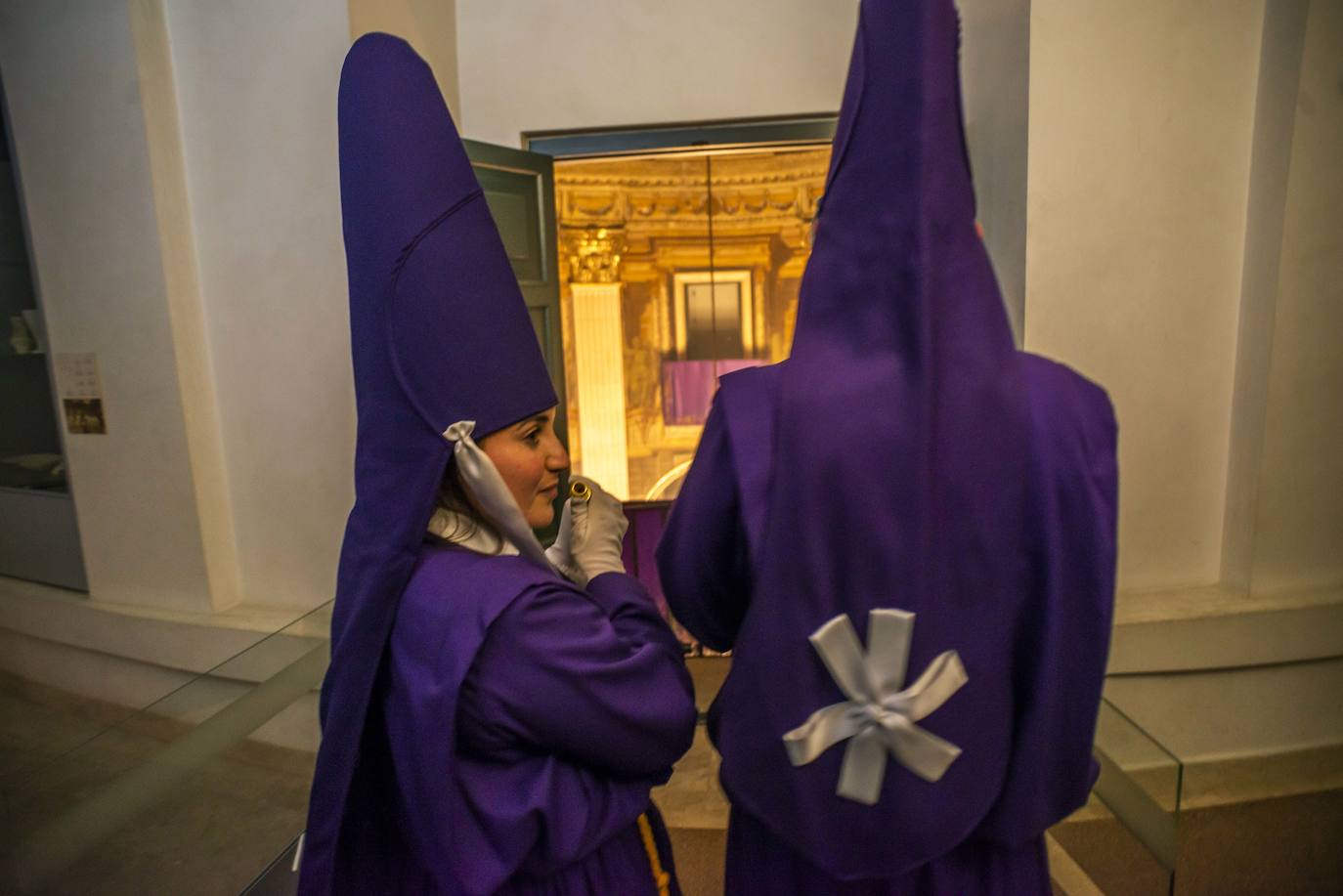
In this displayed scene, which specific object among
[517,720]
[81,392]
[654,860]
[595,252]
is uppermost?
[595,252]

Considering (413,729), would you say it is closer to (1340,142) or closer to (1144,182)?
(1144,182)

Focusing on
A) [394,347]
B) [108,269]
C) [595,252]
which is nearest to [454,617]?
[394,347]

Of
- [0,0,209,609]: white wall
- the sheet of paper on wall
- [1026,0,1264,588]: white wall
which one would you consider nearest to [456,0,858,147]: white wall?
[1026,0,1264,588]: white wall

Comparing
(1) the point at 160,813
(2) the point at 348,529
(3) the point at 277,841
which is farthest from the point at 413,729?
(3) the point at 277,841

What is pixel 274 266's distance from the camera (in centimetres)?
284

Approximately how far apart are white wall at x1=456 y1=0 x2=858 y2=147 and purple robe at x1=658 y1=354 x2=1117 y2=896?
2.78 meters

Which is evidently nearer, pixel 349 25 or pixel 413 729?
pixel 413 729

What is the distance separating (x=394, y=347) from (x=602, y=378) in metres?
4.42

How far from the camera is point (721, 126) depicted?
3420 mm

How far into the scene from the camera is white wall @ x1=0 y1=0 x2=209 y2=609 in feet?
9.04

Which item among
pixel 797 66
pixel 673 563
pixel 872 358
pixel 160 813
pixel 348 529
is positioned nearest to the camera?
pixel 872 358

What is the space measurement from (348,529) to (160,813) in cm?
125

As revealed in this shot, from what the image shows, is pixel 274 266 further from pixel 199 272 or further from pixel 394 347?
pixel 394 347

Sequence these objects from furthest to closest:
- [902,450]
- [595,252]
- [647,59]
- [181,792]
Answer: [595,252], [647,59], [181,792], [902,450]
